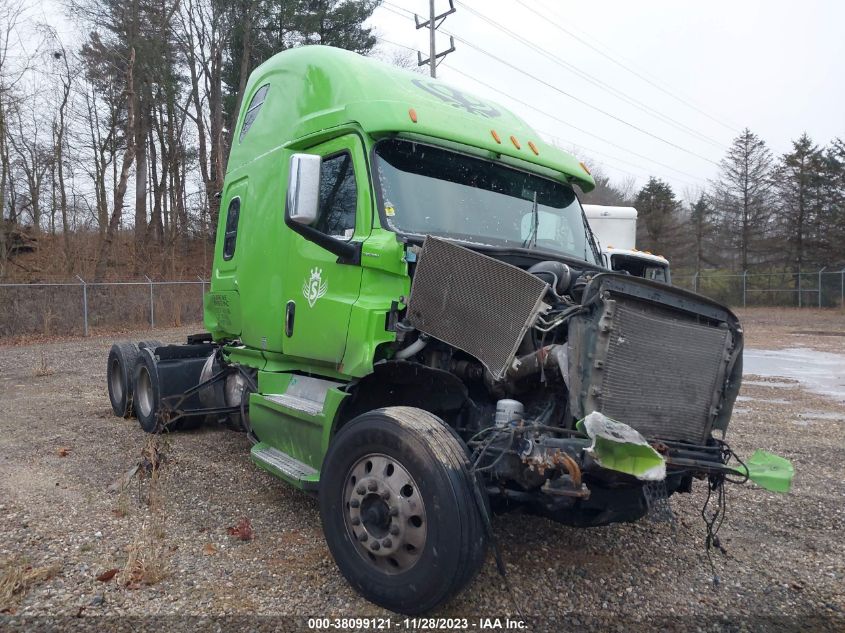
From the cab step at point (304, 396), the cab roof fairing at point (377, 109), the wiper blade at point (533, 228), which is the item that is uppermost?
the cab roof fairing at point (377, 109)

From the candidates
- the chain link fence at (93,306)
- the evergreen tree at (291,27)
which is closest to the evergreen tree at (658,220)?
the evergreen tree at (291,27)

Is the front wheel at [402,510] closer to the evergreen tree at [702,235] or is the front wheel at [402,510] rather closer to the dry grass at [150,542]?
the dry grass at [150,542]

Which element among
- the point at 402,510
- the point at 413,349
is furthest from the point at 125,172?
the point at 402,510

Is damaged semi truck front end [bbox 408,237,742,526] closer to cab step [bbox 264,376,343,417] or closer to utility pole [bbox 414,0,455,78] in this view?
cab step [bbox 264,376,343,417]

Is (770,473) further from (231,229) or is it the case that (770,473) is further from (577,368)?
(231,229)

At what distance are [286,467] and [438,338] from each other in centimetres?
151

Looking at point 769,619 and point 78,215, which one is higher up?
point 78,215

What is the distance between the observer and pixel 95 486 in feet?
17.4

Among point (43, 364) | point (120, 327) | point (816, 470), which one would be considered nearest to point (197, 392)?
point (816, 470)

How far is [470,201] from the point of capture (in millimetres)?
4508

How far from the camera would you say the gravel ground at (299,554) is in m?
3.41

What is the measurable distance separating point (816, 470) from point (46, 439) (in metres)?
7.53

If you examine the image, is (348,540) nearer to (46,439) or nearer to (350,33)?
(46,439)

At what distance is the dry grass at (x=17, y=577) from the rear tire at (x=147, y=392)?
3160 mm
